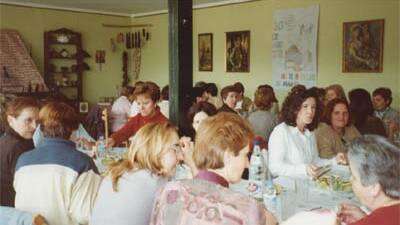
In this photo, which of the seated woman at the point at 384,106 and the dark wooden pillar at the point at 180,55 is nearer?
the dark wooden pillar at the point at 180,55

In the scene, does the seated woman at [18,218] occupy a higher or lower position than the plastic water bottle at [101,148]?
higher

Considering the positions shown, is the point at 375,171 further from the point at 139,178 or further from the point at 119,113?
the point at 119,113

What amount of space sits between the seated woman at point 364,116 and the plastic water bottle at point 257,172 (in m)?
1.62

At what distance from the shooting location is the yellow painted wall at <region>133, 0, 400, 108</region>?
6.13 m

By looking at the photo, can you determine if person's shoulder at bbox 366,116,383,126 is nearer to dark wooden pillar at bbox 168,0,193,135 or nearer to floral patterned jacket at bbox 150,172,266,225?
dark wooden pillar at bbox 168,0,193,135

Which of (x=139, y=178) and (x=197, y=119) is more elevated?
(x=197, y=119)

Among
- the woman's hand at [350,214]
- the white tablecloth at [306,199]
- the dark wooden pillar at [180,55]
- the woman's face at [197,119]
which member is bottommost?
the white tablecloth at [306,199]

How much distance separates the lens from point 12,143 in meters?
2.59

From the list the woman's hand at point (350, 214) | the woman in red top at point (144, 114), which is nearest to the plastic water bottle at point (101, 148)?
the woman in red top at point (144, 114)

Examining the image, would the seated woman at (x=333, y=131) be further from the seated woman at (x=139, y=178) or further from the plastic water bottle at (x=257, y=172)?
the seated woman at (x=139, y=178)

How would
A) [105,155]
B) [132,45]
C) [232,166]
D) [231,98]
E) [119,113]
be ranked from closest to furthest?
[232,166], [105,155], [231,98], [119,113], [132,45]

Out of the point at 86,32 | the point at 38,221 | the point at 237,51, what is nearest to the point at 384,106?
the point at 237,51

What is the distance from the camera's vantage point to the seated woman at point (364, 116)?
181 inches

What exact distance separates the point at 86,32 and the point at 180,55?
7.03m
